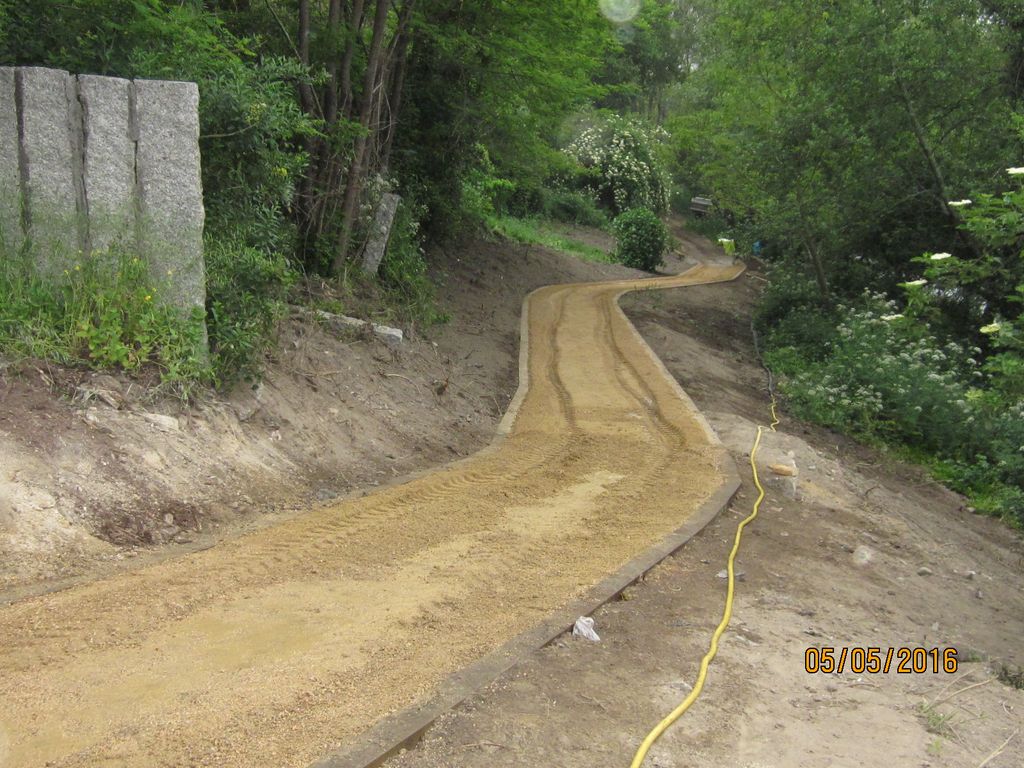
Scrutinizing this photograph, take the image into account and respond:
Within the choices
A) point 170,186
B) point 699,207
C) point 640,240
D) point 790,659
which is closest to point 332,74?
point 170,186

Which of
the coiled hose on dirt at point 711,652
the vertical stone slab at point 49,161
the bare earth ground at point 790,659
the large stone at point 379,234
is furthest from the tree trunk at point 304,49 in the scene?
the coiled hose on dirt at point 711,652

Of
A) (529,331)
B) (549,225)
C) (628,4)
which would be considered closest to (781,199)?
(529,331)

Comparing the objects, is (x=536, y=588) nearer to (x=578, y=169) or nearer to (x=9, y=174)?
(x=9, y=174)

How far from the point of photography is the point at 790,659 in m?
5.06

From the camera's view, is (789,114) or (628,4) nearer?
(789,114)

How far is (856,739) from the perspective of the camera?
4.19m

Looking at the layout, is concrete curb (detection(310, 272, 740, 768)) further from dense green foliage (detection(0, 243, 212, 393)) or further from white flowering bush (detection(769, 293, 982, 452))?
white flowering bush (detection(769, 293, 982, 452))

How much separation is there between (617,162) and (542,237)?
33.9 feet

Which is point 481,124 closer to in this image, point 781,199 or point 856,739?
point 781,199

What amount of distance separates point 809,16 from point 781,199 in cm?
383

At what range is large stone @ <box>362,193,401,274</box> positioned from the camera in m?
13.2

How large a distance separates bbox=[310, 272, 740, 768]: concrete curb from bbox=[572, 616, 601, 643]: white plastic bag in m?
0.04

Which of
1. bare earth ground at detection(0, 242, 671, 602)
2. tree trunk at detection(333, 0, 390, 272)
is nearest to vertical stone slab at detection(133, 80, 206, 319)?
bare earth ground at detection(0, 242, 671, 602)

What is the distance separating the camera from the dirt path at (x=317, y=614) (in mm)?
3584
